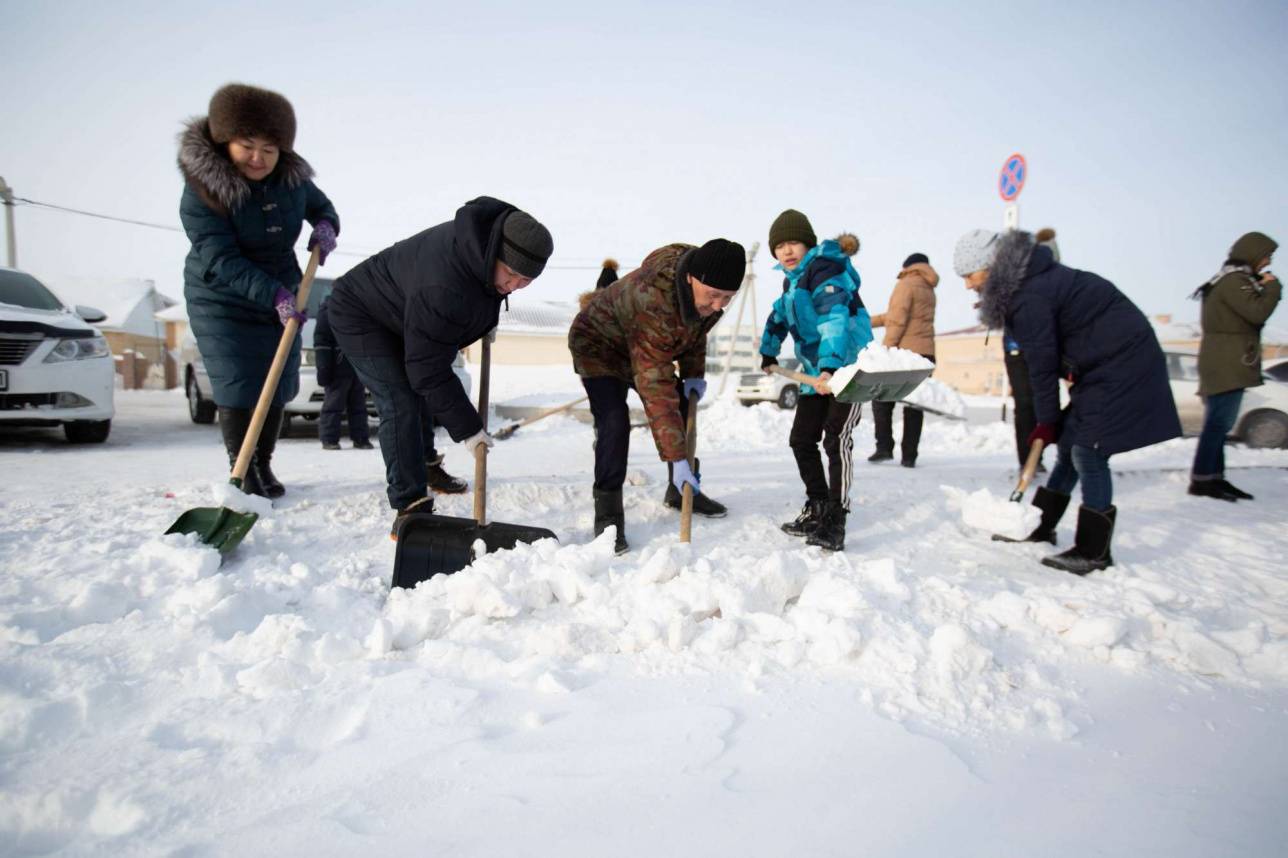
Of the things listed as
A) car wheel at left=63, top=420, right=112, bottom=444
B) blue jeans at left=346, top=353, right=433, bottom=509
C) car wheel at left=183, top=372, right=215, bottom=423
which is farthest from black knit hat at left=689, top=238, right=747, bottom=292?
car wheel at left=183, top=372, right=215, bottom=423

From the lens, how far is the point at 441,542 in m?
2.37

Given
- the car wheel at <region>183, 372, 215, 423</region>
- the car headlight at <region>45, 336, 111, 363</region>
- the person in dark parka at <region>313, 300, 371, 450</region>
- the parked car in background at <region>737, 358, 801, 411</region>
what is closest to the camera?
the car headlight at <region>45, 336, 111, 363</region>

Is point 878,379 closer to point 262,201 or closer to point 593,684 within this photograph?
point 593,684

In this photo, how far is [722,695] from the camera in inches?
63.5

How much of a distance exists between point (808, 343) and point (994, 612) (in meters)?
1.57

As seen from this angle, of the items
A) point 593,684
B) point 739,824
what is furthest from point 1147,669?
point 593,684

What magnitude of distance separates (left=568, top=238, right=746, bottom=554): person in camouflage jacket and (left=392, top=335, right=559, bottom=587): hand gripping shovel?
553 mm

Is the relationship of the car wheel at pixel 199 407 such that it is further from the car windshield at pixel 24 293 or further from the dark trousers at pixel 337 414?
the dark trousers at pixel 337 414

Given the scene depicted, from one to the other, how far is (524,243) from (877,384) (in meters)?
1.63

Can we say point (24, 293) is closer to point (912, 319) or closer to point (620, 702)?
point (620, 702)

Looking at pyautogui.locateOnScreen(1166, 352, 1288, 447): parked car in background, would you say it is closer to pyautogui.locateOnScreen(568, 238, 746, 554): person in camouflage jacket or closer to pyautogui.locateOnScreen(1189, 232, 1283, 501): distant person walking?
pyautogui.locateOnScreen(1189, 232, 1283, 501): distant person walking

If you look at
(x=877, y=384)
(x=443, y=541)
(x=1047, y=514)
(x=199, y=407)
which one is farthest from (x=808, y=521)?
(x=199, y=407)

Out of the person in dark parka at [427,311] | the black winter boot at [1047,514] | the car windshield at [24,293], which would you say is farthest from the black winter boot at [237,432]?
the black winter boot at [1047,514]

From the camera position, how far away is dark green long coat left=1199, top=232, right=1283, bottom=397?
4027mm
